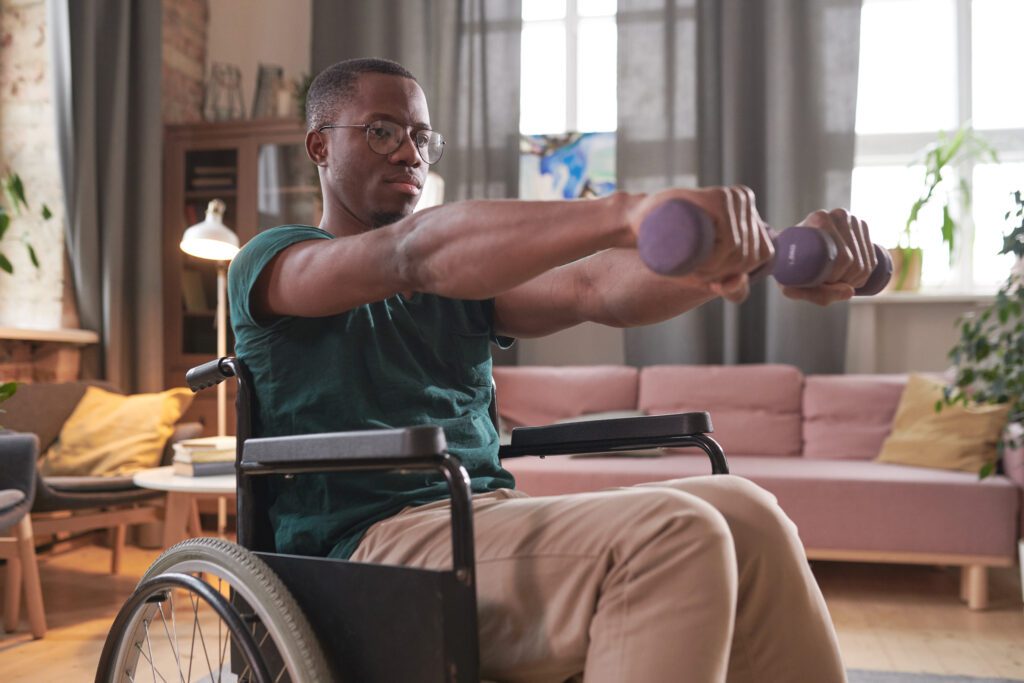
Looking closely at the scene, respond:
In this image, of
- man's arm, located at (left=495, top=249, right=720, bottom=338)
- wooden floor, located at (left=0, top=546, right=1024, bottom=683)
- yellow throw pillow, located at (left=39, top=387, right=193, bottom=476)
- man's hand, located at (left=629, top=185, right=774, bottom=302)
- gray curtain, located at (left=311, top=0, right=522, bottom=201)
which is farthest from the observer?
gray curtain, located at (left=311, top=0, right=522, bottom=201)

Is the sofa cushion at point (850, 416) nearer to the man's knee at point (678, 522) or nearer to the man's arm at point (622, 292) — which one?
the man's arm at point (622, 292)

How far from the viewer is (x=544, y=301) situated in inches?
55.9

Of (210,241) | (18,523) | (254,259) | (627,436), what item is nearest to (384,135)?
(254,259)

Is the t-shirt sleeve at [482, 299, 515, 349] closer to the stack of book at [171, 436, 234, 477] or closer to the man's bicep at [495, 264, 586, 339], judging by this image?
the man's bicep at [495, 264, 586, 339]

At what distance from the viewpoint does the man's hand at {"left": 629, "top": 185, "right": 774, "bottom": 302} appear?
79 cm

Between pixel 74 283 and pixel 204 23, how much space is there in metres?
1.53

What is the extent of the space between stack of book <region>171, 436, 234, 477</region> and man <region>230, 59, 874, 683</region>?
1609mm

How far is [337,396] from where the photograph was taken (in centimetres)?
120

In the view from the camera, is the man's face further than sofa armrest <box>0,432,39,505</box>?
No

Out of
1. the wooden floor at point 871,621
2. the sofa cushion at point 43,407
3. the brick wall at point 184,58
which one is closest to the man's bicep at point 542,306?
the wooden floor at point 871,621

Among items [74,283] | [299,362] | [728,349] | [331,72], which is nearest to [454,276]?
[299,362]

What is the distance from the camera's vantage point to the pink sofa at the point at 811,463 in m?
2.98

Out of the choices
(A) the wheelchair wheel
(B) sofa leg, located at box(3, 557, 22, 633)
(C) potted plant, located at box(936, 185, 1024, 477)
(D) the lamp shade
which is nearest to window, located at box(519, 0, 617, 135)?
(D) the lamp shade

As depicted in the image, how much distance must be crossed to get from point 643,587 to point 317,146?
805mm
